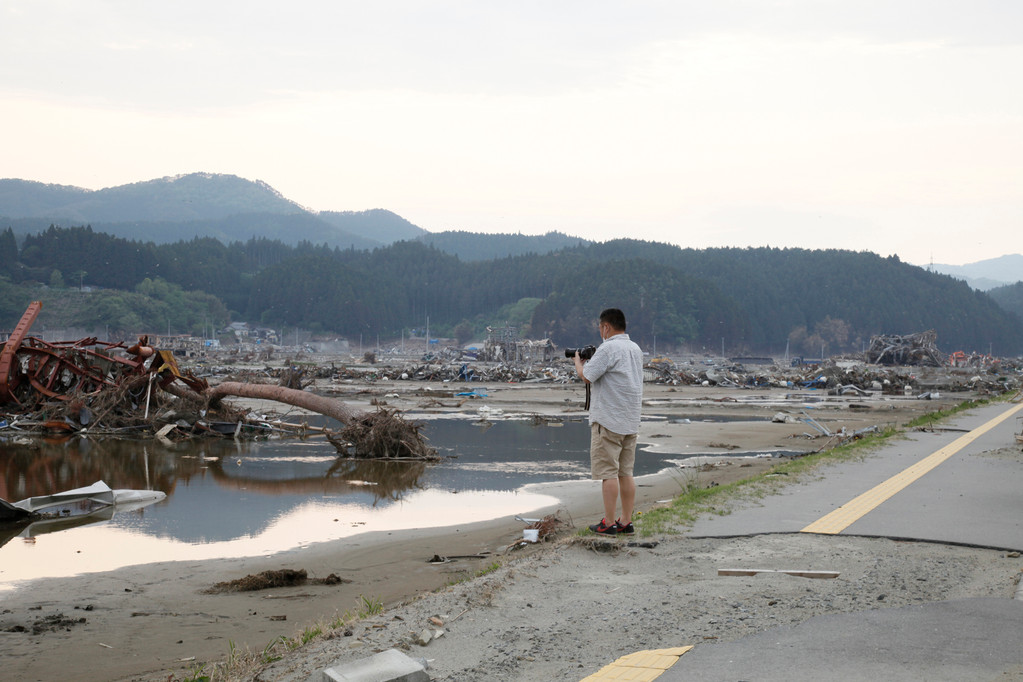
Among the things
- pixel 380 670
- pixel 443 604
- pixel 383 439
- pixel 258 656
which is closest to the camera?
pixel 380 670

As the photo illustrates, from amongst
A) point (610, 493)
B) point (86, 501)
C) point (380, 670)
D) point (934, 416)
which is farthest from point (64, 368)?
point (934, 416)

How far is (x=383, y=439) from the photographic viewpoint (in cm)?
1588

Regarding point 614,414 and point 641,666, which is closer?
point 641,666

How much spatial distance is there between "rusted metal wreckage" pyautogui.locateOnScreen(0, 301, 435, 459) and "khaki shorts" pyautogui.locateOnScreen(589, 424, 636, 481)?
11.3 metres

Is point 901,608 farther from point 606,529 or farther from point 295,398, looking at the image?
point 295,398

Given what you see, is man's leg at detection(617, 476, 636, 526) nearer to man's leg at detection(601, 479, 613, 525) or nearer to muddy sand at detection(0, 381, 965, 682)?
man's leg at detection(601, 479, 613, 525)

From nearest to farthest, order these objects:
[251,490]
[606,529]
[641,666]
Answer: [641,666] < [606,529] < [251,490]

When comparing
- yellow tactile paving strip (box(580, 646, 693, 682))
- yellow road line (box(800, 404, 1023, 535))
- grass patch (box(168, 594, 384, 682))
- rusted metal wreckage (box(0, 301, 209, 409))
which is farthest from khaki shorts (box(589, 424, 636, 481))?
rusted metal wreckage (box(0, 301, 209, 409))

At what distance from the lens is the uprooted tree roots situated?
15812mm

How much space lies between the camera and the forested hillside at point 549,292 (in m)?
133

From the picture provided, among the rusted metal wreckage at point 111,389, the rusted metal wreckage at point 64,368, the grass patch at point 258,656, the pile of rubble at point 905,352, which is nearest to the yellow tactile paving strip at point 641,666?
the grass patch at point 258,656

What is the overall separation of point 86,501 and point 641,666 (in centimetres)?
879

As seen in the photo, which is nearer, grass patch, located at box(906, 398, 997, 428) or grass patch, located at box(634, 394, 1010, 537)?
grass patch, located at box(634, 394, 1010, 537)

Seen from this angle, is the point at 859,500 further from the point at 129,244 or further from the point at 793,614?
the point at 129,244
